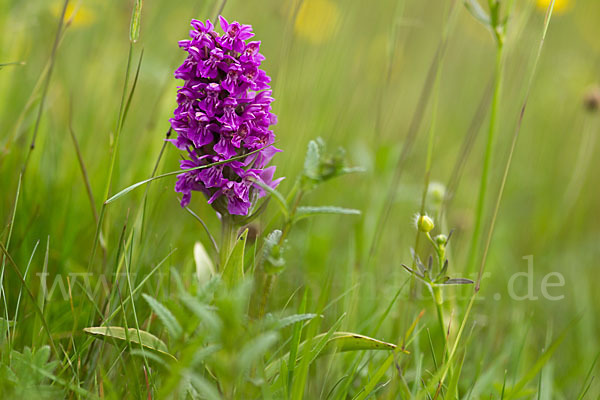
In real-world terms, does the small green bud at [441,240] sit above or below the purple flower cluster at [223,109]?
below

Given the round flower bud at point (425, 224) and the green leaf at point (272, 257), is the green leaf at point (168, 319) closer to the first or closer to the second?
the green leaf at point (272, 257)

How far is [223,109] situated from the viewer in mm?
1230

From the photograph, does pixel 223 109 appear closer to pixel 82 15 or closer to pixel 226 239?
pixel 226 239

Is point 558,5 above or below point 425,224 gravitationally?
above

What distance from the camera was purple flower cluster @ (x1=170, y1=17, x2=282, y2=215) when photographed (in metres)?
1.22

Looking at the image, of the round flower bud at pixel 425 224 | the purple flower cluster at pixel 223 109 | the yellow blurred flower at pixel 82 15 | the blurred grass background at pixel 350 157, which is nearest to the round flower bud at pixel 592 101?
the blurred grass background at pixel 350 157

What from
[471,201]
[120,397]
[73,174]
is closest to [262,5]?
[471,201]

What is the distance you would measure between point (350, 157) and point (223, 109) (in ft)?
6.79

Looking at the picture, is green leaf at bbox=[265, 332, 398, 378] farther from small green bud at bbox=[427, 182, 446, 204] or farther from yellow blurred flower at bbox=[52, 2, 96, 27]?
yellow blurred flower at bbox=[52, 2, 96, 27]

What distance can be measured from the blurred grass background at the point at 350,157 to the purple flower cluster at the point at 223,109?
9.5 inches

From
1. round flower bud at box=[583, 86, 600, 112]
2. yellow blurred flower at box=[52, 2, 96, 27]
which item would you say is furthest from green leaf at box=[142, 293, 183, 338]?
yellow blurred flower at box=[52, 2, 96, 27]

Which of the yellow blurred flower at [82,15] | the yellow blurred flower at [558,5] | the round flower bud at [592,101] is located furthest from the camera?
the yellow blurred flower at [82,15]

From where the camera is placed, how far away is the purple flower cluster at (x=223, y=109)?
1220mm

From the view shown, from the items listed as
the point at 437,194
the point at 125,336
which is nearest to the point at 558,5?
the point at 437,194
